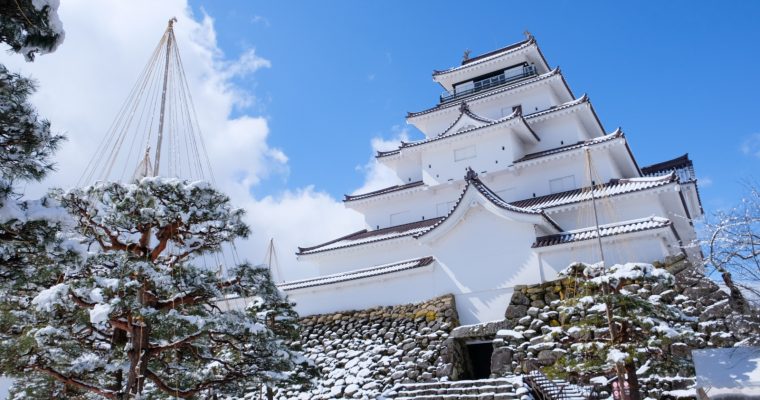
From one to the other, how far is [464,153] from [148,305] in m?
14.7

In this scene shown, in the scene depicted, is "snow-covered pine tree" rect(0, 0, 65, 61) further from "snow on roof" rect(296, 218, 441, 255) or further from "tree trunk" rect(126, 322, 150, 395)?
"snow on roof" rect(296, 218, 441, 255)

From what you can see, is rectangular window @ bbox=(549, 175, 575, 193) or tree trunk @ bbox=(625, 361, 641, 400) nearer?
tree trunk @ bbox=(625, 361, 641, 400)

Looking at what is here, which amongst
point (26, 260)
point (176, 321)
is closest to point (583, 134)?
point (176, 321)

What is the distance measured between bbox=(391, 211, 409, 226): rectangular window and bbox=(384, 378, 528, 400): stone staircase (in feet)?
30.9

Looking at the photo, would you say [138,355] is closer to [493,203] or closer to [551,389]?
[551,389]

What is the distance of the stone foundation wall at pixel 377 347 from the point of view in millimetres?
13516

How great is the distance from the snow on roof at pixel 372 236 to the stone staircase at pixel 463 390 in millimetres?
6897

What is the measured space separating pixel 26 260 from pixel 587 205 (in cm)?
1514

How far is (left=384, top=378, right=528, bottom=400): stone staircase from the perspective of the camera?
35.7 feet

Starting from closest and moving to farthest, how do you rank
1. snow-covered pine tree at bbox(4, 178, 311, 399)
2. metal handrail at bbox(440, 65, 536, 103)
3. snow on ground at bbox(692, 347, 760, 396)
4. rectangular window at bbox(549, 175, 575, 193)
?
1. snow on ground at bbox(692, 347, 760, 396)
2. snow-covered pine tree at bbox(4, 178, 311, 399)
3. rectangular window at bbox(549, 175, 575, 193)
4. metal handrail at bbox(440, 65, 536, 103)

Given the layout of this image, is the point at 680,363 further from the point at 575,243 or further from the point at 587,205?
the point at 587,205

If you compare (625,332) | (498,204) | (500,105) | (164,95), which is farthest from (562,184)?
(164,95)

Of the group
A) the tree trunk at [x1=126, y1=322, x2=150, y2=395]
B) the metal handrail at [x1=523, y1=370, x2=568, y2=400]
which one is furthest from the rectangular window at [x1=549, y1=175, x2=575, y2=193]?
the tree trunk at [x1=126, y1=322, x2=150, y2=395]

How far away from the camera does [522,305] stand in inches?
524
